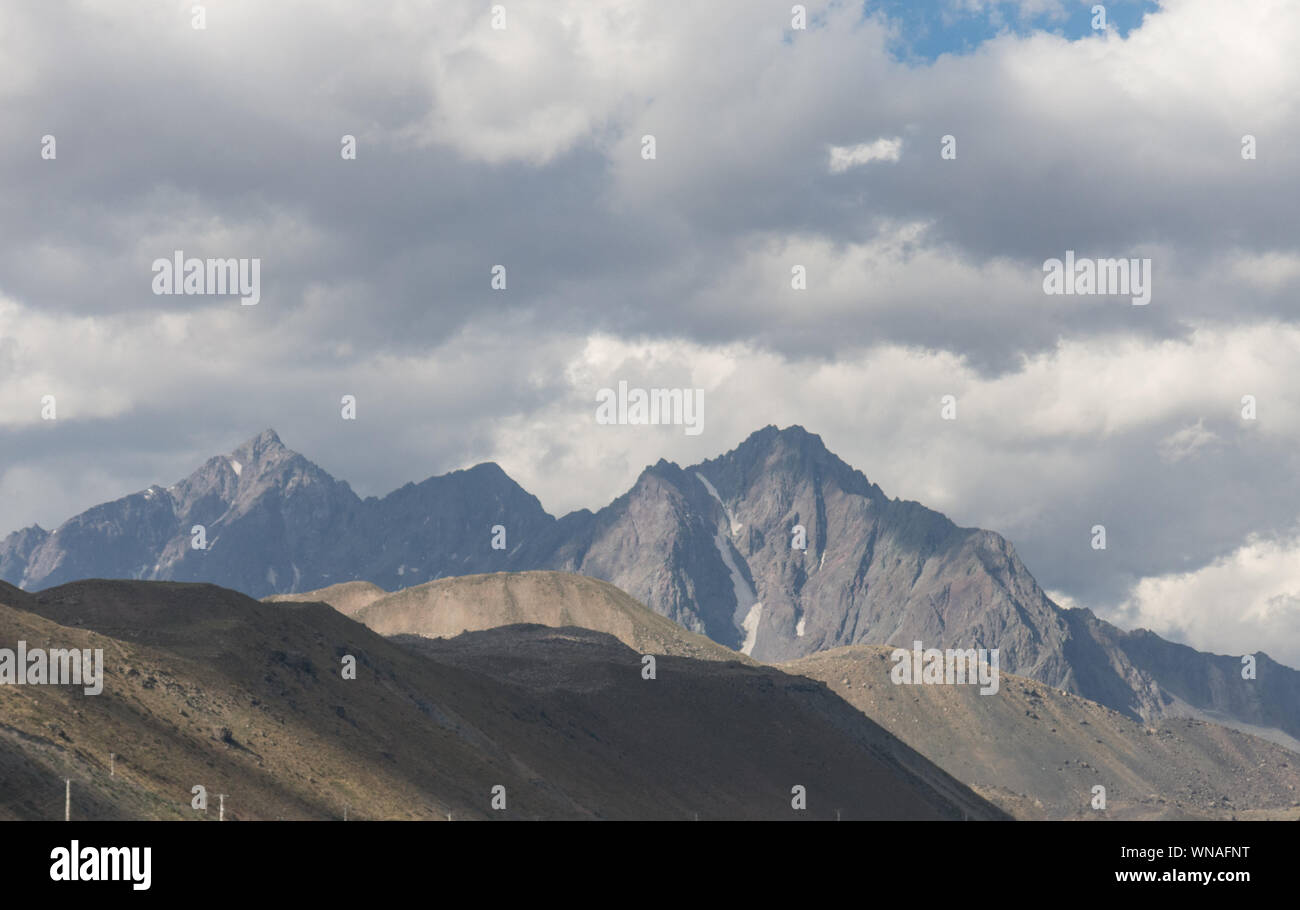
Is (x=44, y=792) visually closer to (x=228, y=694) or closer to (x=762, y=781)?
(x=228, y=694)

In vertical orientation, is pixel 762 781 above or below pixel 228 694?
below
